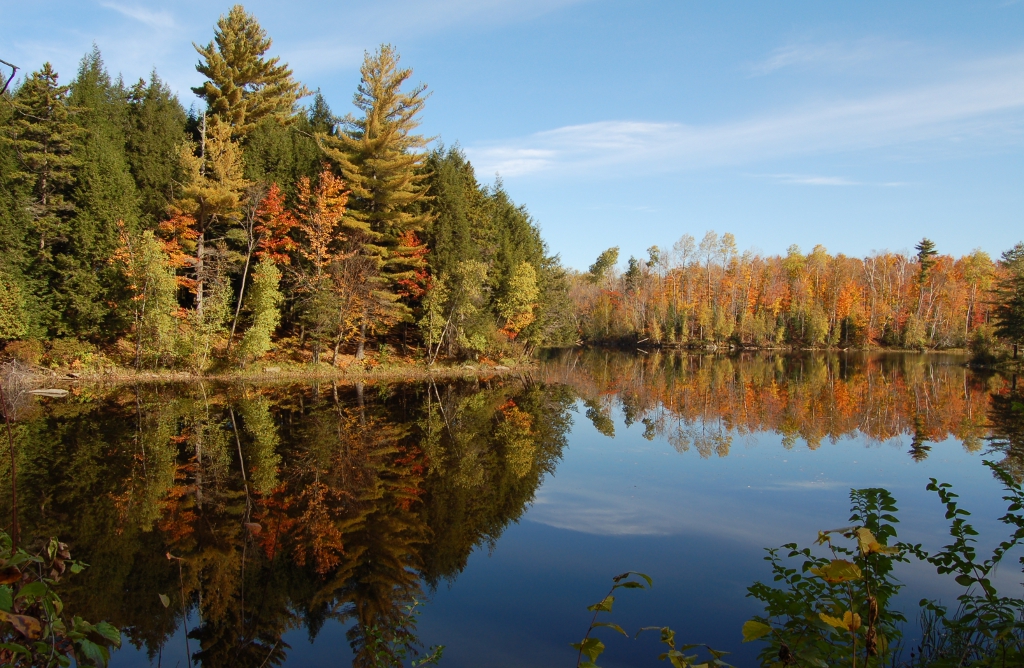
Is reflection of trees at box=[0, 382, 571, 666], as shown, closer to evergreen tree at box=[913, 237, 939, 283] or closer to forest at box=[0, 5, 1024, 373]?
forest at box=[0, 5, 1024, 373]

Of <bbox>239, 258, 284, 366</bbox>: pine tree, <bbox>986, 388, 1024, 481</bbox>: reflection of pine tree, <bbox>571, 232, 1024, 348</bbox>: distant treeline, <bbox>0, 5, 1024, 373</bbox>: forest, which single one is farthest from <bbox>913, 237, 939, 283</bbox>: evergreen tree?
<bbox>239, 258, 284, 366</bbox>: pine tree

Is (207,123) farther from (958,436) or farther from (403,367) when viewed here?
(958,436)

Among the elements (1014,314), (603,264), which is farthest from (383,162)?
(603,264)

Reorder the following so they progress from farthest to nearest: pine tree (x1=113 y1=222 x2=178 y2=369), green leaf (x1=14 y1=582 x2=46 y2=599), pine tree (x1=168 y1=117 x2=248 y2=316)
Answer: pine tree (x1=168 y1=117 x2=248 y2=316) → pine tree (x1=113 y1=222 x2=178 y2=369) → green leaf (x1=14 y1=582 x2=46 y2=599)

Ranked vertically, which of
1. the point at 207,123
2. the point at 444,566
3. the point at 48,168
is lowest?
the point at 444,566

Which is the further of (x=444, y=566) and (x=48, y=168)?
(x=48, y=168)

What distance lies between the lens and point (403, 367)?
30.3 m

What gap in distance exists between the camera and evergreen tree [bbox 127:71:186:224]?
28.5 m

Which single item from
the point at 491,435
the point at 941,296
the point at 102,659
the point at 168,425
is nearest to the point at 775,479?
the point at 491,435

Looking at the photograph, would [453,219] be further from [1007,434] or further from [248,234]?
[1007,434]

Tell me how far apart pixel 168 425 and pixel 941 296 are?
71378 millimetres

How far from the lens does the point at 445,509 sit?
9.89m

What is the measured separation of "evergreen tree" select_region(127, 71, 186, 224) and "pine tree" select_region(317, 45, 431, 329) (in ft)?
24.1

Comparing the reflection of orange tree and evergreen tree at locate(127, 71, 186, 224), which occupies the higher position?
evergreen tree at locate(127, 71, 186, 224)
